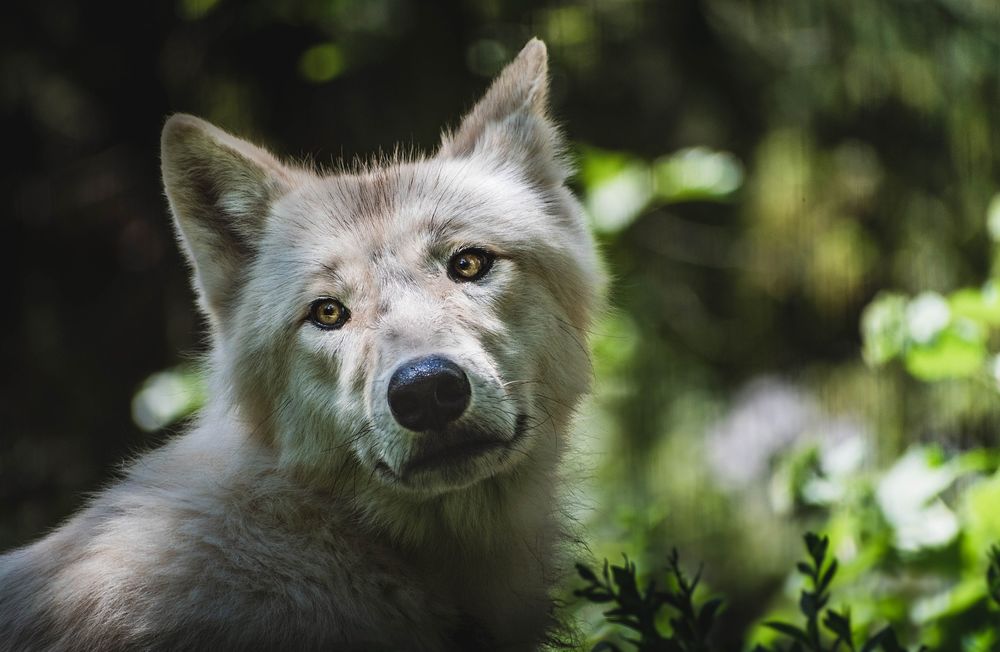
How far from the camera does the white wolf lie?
256 cm

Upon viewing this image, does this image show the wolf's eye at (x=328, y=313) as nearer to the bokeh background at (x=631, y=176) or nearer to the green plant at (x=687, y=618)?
the green plant at (x=687, y=618)

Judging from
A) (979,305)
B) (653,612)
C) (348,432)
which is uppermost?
(979,305)

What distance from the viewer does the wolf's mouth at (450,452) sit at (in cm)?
271

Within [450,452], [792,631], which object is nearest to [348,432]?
[450,452]

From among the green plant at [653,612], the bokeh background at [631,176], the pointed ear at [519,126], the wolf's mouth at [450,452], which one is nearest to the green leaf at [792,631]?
the green plant at [653,612]

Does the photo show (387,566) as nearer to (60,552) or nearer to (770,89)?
(60,552)

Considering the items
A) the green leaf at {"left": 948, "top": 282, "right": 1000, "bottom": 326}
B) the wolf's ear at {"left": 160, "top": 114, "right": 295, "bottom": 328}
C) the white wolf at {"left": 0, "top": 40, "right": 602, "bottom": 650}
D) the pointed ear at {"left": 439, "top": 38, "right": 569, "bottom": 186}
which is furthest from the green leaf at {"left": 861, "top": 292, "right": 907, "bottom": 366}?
the wolf's ear at {"left": 160, "top": 114, "right": 295, "bottom": 328}

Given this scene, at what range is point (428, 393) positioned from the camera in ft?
8.53

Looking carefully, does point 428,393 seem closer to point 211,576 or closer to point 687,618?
point 211,576

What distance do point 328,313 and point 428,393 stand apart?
1.87 ft

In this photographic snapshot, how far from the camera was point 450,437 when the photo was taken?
270cm

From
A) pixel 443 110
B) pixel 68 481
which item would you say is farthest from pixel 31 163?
pixel 443 110

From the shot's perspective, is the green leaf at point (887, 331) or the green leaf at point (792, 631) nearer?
the green leaf at point (792, 631)

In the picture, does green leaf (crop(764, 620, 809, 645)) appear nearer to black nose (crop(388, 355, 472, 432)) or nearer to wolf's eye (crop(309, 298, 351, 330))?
black nose (crop(388, 355, 472, 432))
